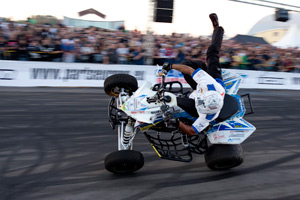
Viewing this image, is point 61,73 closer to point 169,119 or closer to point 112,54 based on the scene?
Result: point 112,54

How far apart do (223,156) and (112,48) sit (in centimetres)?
921

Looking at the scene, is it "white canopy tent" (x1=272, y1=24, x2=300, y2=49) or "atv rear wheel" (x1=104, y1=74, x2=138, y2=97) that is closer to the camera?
"atv rear wheel" (x1=104, y1=74, x2=138, y2=97)

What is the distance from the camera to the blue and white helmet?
411 centimetres

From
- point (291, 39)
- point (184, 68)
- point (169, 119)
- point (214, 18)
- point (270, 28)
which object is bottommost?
point (169, 119)

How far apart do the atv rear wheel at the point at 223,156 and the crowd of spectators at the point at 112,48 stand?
28.7ft

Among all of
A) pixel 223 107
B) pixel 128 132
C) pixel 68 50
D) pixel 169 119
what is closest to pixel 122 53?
pixel 68 50

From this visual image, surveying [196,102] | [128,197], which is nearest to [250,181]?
[196,102]

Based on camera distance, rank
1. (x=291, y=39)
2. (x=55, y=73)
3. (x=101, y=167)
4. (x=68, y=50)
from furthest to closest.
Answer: (x=291, y=39), (x=68, y=50), (x=55, y=73), (x=101, y=167)

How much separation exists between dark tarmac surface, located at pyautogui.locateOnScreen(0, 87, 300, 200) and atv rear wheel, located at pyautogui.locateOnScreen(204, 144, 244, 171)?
0.72 ft

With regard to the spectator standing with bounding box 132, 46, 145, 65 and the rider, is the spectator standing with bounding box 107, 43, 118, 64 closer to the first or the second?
the spectator standing with bounding box 132, 46, 145, 65

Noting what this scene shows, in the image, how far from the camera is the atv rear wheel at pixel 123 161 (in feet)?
14.2

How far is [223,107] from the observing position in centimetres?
457

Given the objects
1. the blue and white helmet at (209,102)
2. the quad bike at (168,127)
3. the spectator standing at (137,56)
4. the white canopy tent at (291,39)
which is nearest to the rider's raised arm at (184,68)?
the quad bike at (168,127)

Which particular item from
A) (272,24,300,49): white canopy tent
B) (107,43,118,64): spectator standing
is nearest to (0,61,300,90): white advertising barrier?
(107,43,118,64): spectator standing
